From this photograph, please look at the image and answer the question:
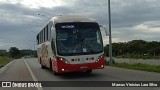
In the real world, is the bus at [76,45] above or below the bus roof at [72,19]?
below

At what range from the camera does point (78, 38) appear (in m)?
19.8

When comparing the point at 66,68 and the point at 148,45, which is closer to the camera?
the point at 66,68

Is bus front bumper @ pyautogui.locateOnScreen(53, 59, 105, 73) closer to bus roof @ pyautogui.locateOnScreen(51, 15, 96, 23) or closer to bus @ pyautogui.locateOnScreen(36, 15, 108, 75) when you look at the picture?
bus @ pyautogui.locateOnScreen(36, 15, 108, 75)

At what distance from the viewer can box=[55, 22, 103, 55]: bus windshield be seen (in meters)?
19.5

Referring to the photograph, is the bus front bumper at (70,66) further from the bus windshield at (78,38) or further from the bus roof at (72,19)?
the bus roof at (72,19)

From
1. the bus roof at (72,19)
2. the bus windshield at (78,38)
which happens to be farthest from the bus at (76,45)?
the bus roof at (72,19)

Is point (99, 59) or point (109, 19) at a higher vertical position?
point (109, 19)

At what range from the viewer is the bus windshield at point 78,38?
19.5 metres

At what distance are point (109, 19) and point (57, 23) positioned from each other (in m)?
17.4

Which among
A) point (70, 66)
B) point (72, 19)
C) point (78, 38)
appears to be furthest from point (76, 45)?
point (72, 19)

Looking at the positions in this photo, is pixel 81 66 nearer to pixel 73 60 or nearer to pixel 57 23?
pixel 73 60

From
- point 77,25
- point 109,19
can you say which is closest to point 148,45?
point 109,19

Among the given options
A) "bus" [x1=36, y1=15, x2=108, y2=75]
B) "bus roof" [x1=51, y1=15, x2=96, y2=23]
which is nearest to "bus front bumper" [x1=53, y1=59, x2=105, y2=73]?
"bus" [x1=36, y1=15, x2=108, y2=75]

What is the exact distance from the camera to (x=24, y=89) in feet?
49.6
